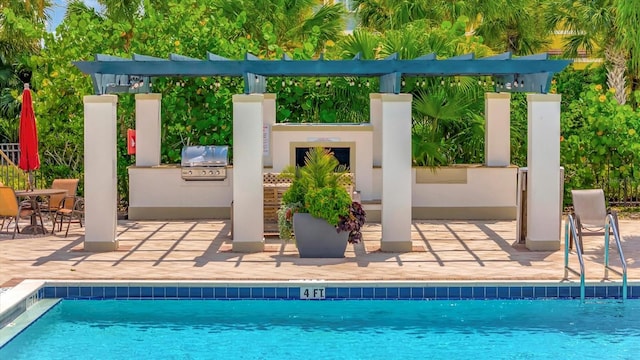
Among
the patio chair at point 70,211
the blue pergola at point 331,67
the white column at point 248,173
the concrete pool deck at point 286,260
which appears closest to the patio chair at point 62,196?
the patio chair at point 70,211

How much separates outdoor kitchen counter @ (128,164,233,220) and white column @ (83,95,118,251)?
4455mm

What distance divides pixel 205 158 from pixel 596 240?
6.90 meters

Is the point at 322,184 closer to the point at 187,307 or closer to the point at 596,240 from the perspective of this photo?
the point at 187,307

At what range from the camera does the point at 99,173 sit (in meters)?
13.8

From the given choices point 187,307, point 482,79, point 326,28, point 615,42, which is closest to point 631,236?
point 482,79

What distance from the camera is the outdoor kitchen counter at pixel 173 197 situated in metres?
18.3

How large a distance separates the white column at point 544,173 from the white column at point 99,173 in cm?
547

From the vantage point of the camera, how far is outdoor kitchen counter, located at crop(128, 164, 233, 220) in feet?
60.0

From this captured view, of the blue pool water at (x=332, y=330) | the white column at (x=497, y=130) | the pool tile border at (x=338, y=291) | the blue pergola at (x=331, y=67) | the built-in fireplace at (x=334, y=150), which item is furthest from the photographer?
the white column at (x=497, y=130)

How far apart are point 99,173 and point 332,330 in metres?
5.08

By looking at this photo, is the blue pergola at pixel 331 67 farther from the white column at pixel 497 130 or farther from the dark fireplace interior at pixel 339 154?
the white column at pixel 497 130

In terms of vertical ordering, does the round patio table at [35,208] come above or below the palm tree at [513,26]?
below

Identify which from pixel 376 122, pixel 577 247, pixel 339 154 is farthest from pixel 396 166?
pixel 376 122

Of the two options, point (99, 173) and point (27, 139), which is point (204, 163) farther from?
point (99, 173)
